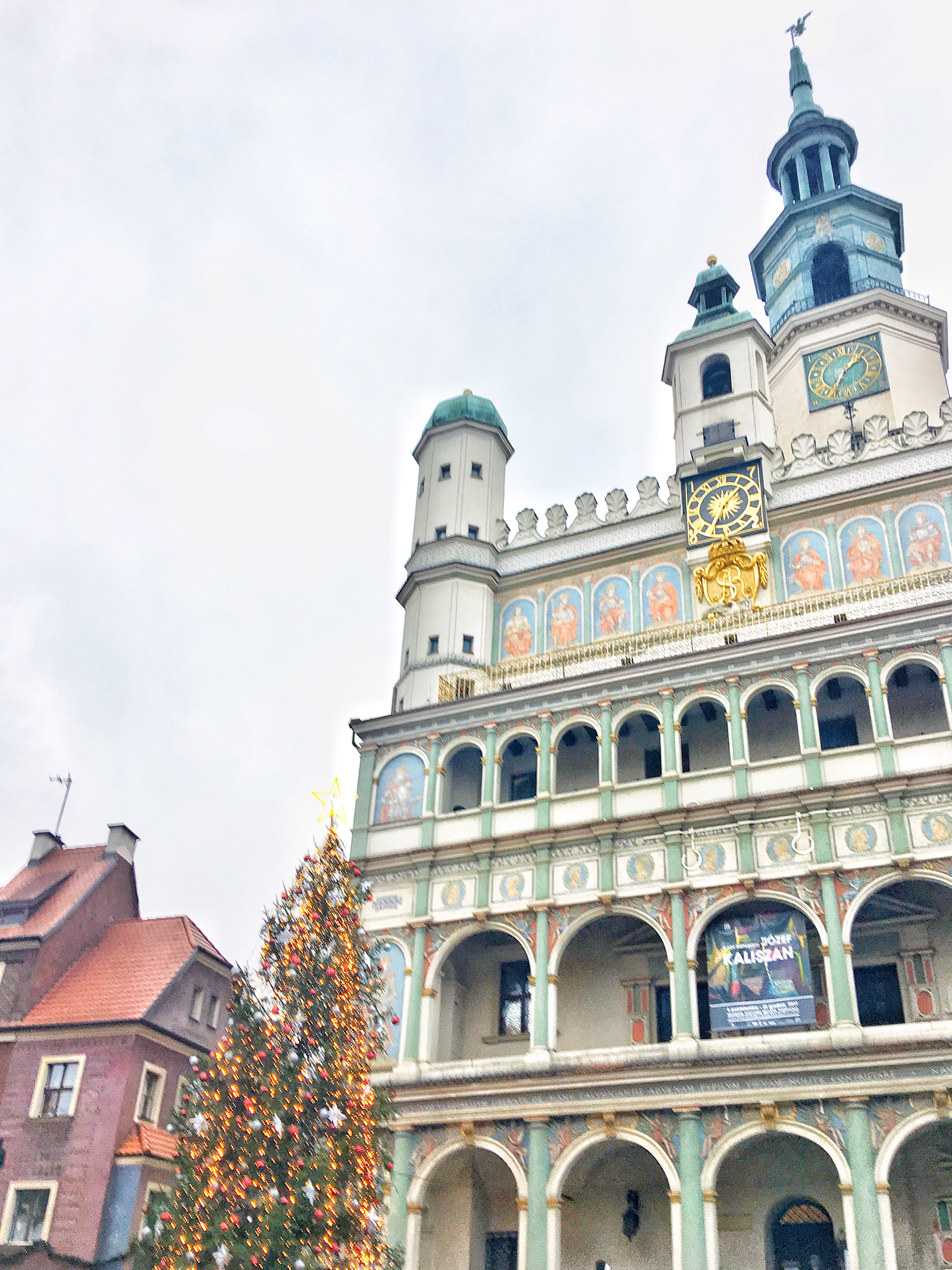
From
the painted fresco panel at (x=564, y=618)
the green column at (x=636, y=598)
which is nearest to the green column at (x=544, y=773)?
the painted fresco panel at (x=564, y=618)

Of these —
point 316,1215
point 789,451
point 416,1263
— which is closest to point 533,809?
point 416,1263

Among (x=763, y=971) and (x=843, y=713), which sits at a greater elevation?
(x=843, y=713)

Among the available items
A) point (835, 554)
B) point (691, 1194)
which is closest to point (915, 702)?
point (835, 554)

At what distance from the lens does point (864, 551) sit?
112 feet

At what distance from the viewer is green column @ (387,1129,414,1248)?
27.3 m

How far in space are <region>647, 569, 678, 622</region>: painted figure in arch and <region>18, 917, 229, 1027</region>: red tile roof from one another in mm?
17527

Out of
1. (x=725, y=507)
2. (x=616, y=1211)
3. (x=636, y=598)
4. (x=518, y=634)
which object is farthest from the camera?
(x=518, y=634)

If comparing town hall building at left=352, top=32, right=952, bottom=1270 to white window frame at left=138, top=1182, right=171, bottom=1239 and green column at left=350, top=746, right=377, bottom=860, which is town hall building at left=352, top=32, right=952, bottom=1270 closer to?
green column at left=350, top=746, right=377, bottom=860

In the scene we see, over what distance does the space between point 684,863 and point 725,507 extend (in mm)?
12763

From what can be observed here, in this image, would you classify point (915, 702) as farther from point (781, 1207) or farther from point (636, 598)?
point (781, 1207)

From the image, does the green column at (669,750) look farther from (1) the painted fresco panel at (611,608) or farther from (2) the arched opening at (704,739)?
(1) the painted fresco panel at (611,608)

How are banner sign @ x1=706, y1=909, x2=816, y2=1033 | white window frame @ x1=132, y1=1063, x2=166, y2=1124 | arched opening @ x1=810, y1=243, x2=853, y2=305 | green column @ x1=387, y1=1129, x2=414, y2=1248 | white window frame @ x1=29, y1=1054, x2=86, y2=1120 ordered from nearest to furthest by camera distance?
1. banner sign @ x1=706, y1=909, x2=816, y2=1033
2. green column @ x1=387, y1=1129, x2=414, y2=1248
3. white window frame @ x1=29, y1=1054, x2=86, y2=1120
4. white window frame @ x1=132, y1=1063, x2=166, y2=1124
5. arched opening @ x1=810, y1=243, x2=853, y2=305

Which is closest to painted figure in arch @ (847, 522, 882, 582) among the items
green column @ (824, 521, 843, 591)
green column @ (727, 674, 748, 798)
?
green column @ (824, 521, 843, 591)

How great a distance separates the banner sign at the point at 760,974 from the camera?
26125 millimetres
